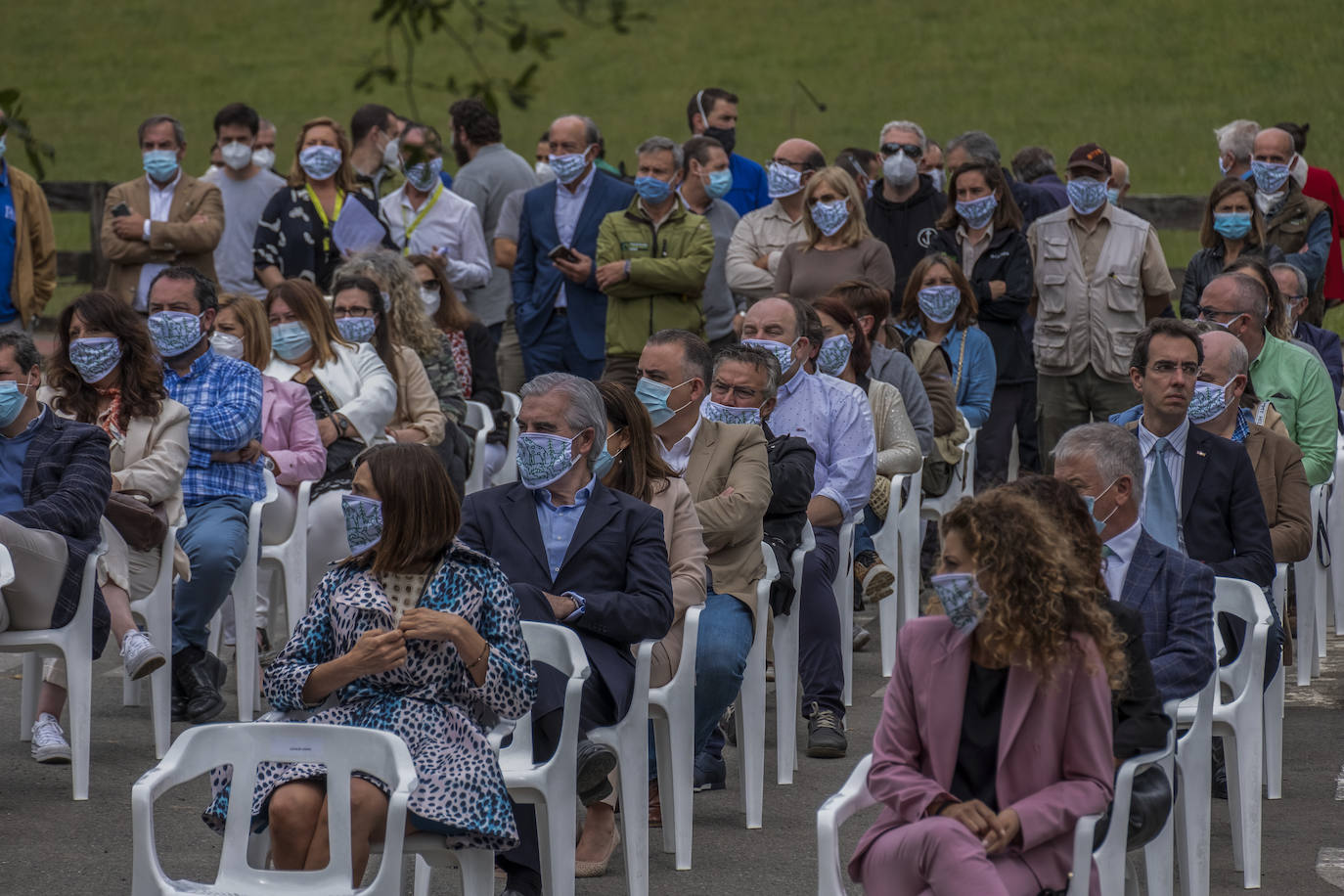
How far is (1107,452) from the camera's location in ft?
16.1

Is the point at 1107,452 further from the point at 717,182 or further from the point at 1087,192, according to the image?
Result: the point at 717,182

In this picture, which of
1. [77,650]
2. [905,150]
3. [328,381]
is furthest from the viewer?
[905,150]

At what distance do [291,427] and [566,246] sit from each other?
2.80m

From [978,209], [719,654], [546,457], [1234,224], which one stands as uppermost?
[978,209]

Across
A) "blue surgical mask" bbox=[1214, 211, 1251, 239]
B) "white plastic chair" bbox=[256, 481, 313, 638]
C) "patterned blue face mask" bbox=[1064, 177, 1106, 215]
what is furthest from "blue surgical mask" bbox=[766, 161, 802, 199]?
"white plastic chair" bbox=[256, 481, 313, 638]

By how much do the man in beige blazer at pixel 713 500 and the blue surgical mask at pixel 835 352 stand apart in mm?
1206

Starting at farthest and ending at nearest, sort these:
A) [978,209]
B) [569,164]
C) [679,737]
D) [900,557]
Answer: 1. [569,164]
2. [978,209]
3. [900,557]
4. [679,737]

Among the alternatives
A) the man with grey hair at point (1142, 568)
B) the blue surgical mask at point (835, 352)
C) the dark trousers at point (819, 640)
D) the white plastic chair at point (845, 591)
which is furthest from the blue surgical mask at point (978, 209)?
the man with grey hair at point (1142, 568)

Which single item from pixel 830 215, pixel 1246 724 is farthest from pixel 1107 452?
pixel 830 215

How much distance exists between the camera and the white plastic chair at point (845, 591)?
7156mm

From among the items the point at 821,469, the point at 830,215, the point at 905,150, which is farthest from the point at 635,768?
the point at 905,150

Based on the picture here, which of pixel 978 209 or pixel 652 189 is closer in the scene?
pixel 652 189

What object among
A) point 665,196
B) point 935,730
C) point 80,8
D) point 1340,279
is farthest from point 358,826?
point 80,8

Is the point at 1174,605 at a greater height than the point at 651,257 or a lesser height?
lesser
